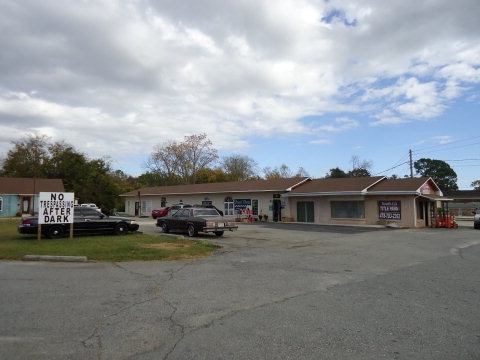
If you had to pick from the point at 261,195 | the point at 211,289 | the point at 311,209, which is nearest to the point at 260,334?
the point at 211,289

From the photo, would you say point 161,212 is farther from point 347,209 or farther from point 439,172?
point 439,172

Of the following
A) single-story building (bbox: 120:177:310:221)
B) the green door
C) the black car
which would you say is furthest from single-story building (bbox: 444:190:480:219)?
the black car

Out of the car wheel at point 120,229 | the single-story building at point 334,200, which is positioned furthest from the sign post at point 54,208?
the single-story building at point 334,200

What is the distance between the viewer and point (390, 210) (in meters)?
30.1

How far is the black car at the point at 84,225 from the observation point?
17.3m

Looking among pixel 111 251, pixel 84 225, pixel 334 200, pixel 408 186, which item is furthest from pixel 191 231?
pixel 408 186

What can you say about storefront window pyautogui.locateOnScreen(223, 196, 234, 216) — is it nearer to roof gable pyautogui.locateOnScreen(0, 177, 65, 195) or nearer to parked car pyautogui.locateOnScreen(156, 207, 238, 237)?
parked car pyautogui.locateOnScreen(156, 207, 238, 237)

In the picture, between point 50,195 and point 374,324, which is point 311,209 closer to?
point 50,195

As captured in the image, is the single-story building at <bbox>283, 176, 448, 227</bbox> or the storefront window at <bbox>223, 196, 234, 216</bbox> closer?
the single-story building at <bbox>283, 176, 448, 227</bbox>

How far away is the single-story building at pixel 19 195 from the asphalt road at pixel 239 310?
4182cm

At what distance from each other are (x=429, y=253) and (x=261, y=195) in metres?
24.8

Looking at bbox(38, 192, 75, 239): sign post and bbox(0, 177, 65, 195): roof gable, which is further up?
bbox(0, 177, 65, 195): roof gable

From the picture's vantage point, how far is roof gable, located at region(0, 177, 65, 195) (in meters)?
47.9

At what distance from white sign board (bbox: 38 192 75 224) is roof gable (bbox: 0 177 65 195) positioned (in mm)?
36451
